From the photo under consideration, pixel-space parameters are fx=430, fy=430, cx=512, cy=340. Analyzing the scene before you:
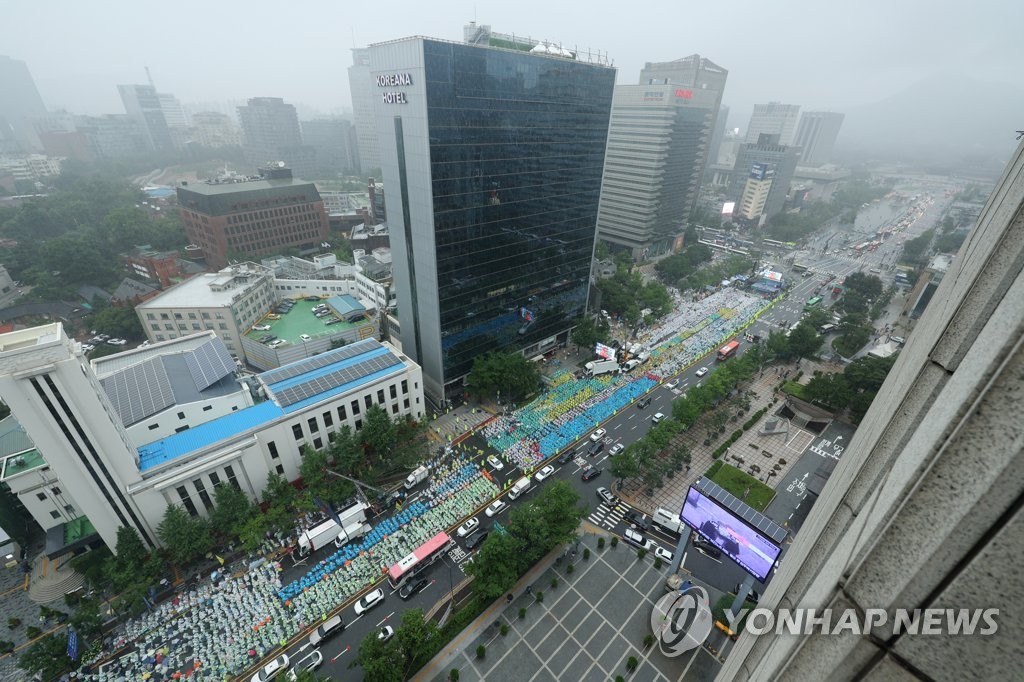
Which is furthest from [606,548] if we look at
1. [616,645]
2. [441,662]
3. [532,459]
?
[441,662]

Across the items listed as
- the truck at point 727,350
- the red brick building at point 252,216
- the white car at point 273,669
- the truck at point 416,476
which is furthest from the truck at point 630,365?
the red brick building at point 252,216

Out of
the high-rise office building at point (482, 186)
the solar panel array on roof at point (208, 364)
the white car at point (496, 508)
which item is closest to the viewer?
the high-rise office building at point (482, 186)

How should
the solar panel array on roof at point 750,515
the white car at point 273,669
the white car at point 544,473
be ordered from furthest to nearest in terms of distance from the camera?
1. the white car at point 544,473
2. the white car at point 273,669
3. the solar panel array on roof at point 750,515

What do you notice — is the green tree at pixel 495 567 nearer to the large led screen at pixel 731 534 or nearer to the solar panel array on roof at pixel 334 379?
the large led screen at pixel 731 534

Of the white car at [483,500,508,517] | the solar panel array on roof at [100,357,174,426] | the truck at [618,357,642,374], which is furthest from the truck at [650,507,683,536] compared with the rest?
the solar panel array on roof at [100,357,174,426]

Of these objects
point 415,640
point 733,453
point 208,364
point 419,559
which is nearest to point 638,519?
point 733,453

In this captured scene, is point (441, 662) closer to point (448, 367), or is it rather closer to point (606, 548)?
point (606, 548)

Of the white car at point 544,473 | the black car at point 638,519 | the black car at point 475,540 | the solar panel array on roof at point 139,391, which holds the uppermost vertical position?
the solar panel array on roof at point 139,391
